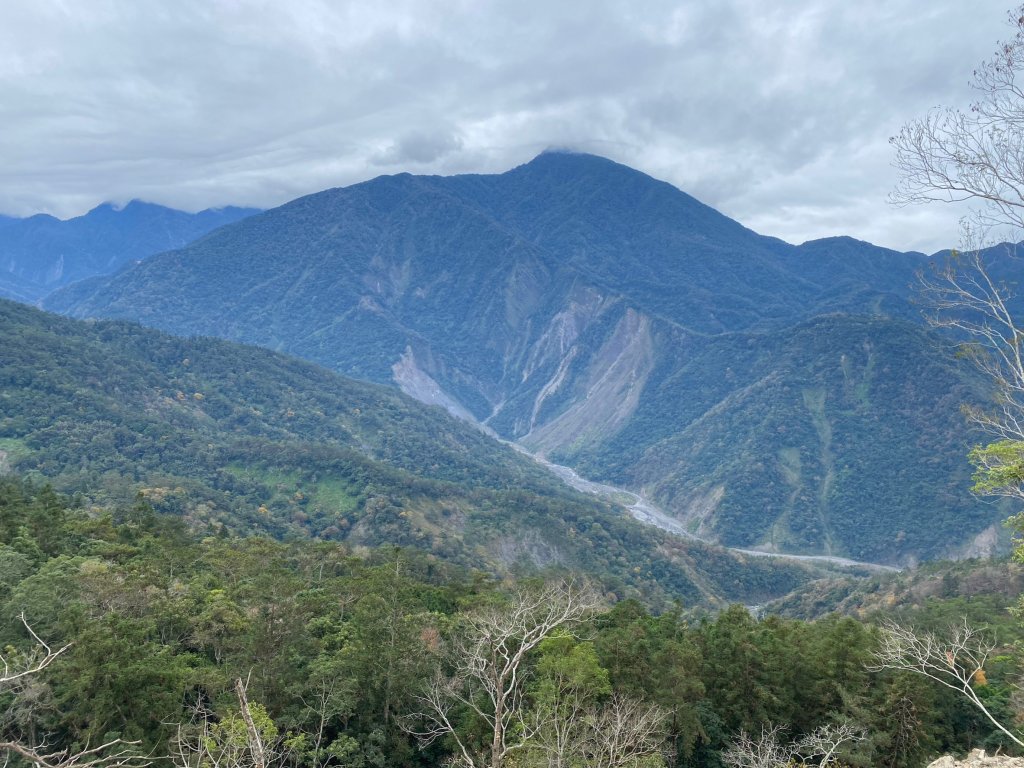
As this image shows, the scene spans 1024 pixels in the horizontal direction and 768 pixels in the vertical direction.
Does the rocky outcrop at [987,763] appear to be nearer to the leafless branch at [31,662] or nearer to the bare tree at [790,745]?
the bare tree at [790,745]

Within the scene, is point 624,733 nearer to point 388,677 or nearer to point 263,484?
point 388,677

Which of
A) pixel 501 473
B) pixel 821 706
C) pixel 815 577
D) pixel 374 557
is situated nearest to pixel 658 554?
pixel 815 577

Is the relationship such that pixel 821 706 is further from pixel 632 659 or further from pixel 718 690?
pixel 632 659

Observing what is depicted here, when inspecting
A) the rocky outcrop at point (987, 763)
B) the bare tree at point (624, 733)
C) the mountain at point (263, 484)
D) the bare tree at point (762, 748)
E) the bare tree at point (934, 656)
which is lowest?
the mountain at point (263, 484)

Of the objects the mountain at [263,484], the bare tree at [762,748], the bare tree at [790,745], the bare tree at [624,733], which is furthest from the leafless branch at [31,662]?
the mountain at [263,484]

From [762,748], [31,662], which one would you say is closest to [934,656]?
[762,748]

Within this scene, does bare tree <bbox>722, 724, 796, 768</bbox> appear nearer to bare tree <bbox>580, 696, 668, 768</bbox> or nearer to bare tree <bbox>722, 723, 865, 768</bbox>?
bare tree <bbox>722, 723, 865, 768</bbox>
